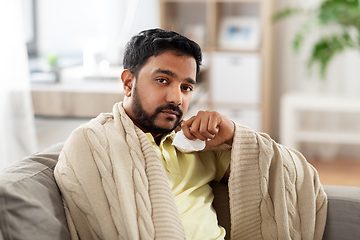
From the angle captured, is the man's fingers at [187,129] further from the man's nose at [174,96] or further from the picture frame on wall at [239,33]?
the picture frame on wall at [239,33]

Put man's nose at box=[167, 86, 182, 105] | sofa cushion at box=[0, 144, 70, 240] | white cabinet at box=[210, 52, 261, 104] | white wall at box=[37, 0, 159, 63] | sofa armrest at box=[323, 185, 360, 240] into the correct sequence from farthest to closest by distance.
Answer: white wall at box=[37, 0, 159, 63]
white cabinet at box=[210, 52, 261, 104]
sofa armrest at box=[323, 185, 360, 240]
man's nose at box=[167, 86, 182, 105]
sofa cushion at box=[0, 144, 70, 240]

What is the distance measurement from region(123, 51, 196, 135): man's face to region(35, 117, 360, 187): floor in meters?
1.36

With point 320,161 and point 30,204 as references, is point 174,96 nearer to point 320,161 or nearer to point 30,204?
point 30,204

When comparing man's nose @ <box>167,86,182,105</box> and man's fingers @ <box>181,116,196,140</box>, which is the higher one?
man's nose @ <box>167,86,182,105</box>

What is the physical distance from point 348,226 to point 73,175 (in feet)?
2.82

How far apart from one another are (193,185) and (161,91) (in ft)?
1.05

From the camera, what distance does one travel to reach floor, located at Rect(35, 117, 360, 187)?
104 inches

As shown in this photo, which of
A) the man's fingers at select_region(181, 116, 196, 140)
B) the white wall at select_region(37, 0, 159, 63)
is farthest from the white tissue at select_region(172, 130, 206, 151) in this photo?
the white wall at select_region(37, 0, 159, 63)

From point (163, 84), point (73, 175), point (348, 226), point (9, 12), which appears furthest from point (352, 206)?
point (9, 12)

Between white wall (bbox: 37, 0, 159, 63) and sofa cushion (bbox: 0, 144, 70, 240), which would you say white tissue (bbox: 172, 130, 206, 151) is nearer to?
sofa cushion (bbox: 0, 144, 70, 240)

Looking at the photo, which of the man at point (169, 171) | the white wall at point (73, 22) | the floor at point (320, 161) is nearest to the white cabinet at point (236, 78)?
the white wall at point (73, 22)

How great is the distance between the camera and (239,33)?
385cm

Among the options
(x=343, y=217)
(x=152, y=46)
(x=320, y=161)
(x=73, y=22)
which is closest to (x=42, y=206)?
(x=152, y=46)

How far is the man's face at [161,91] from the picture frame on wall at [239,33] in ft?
8.84
